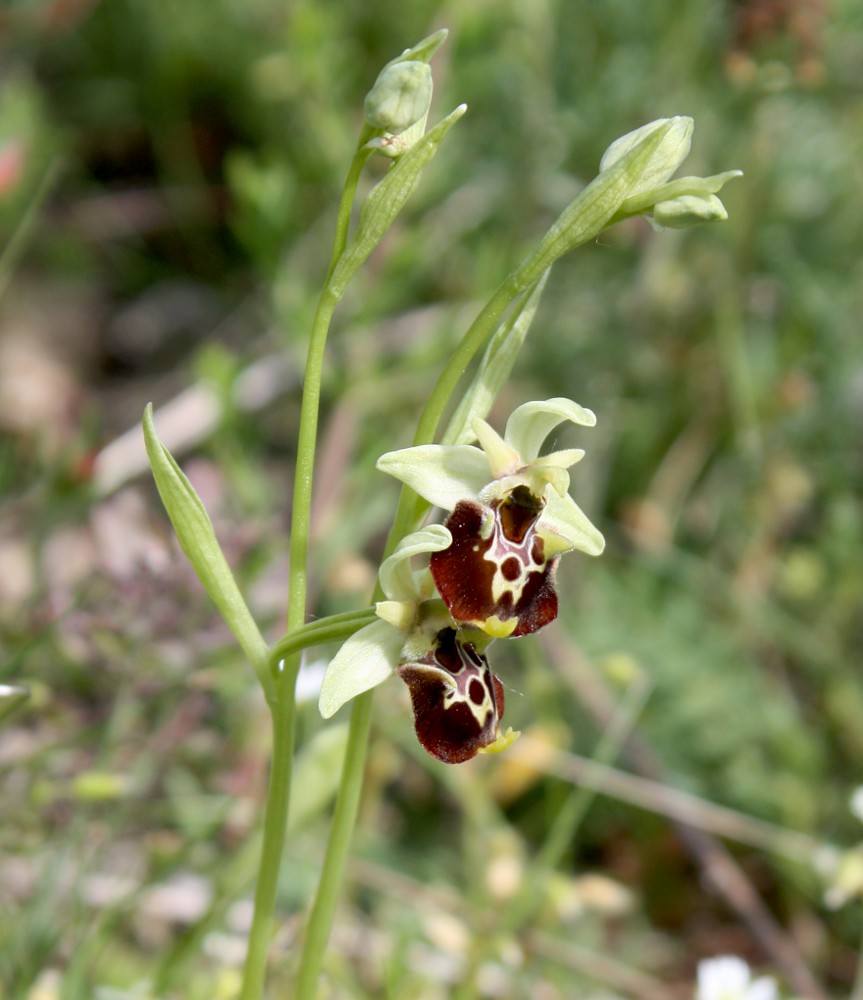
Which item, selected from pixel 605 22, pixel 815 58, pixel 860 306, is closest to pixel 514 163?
pixel 605 22

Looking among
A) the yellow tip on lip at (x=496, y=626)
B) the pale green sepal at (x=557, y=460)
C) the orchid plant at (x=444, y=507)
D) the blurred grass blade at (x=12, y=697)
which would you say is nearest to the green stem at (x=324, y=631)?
the orchid plant at (x=444, y=507)

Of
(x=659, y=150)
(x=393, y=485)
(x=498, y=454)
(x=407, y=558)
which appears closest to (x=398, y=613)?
(x=407, y=558)

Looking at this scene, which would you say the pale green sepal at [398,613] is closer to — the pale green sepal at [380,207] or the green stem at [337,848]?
the green stem at [337,848]

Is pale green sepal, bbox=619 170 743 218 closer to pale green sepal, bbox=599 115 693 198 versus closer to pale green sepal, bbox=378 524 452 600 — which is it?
pale green sepal, bbox=599 115 693 198

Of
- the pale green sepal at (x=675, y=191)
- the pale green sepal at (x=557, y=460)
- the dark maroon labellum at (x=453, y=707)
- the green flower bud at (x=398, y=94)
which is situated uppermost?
the green flower bud at (x=398, y=94)

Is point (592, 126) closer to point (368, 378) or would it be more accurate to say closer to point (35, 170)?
point (368, 378)

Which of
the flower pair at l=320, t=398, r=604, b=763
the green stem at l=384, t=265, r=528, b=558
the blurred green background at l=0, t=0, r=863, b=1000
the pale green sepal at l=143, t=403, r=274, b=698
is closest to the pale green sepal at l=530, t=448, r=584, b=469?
the flower pair at l=320, t=398, r=604, b=763

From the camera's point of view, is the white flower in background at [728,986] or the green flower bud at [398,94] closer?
the green flower bud at [398,94]

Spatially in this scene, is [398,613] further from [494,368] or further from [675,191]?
[675,191]
